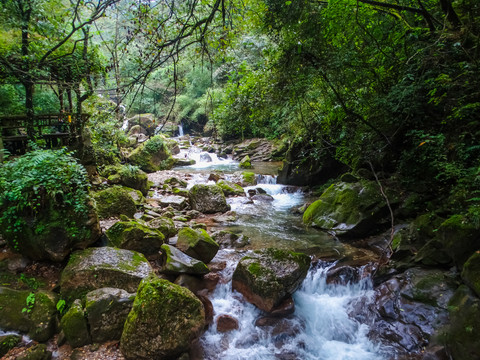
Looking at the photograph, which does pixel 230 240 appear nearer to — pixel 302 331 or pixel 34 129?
pixel 302 331

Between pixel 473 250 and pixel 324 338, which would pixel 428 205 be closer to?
pixel 473 250

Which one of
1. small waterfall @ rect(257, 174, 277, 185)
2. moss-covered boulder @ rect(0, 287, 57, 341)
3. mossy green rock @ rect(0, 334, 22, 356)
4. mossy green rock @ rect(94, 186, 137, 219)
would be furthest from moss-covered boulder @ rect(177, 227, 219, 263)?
small waterfall @ rect(257, 174, 277, 185)

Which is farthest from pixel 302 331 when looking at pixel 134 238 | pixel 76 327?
pixel 134 238

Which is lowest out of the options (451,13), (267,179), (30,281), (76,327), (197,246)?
(76,327)

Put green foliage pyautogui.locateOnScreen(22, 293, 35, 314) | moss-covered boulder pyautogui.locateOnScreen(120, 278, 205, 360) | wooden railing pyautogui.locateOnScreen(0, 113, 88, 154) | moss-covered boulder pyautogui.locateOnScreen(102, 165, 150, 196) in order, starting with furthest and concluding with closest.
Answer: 1. moss-covered boulder pyautogui.locateOnScreen(102, 165, 150, 196)
2. wooden railing pyautogui.locateOnScreen(0, 113, 88, 154)
3. green foliage pyautogui.locateOnScreen(22, 293, 35, 314)
4. moss-covered boulder pyautogui.locateOnScreen(120, 278, 205, 360)

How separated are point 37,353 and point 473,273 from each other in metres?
5.98

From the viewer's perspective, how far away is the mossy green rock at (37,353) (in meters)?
3.40

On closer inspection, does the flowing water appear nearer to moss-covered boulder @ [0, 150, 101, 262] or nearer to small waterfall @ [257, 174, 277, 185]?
moss-covered boulder @ [0, 150, 101, 262]

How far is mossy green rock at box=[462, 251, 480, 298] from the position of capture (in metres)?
3.46

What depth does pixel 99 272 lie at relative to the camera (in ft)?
14.4

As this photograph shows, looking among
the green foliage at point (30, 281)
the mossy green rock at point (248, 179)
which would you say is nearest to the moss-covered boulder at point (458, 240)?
the green foliage at point (30, 281)

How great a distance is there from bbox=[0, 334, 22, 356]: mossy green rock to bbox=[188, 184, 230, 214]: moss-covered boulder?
21.1ft

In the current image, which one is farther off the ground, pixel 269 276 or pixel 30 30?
pixel 30 30

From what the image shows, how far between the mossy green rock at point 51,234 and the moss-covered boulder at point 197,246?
1889 mm
